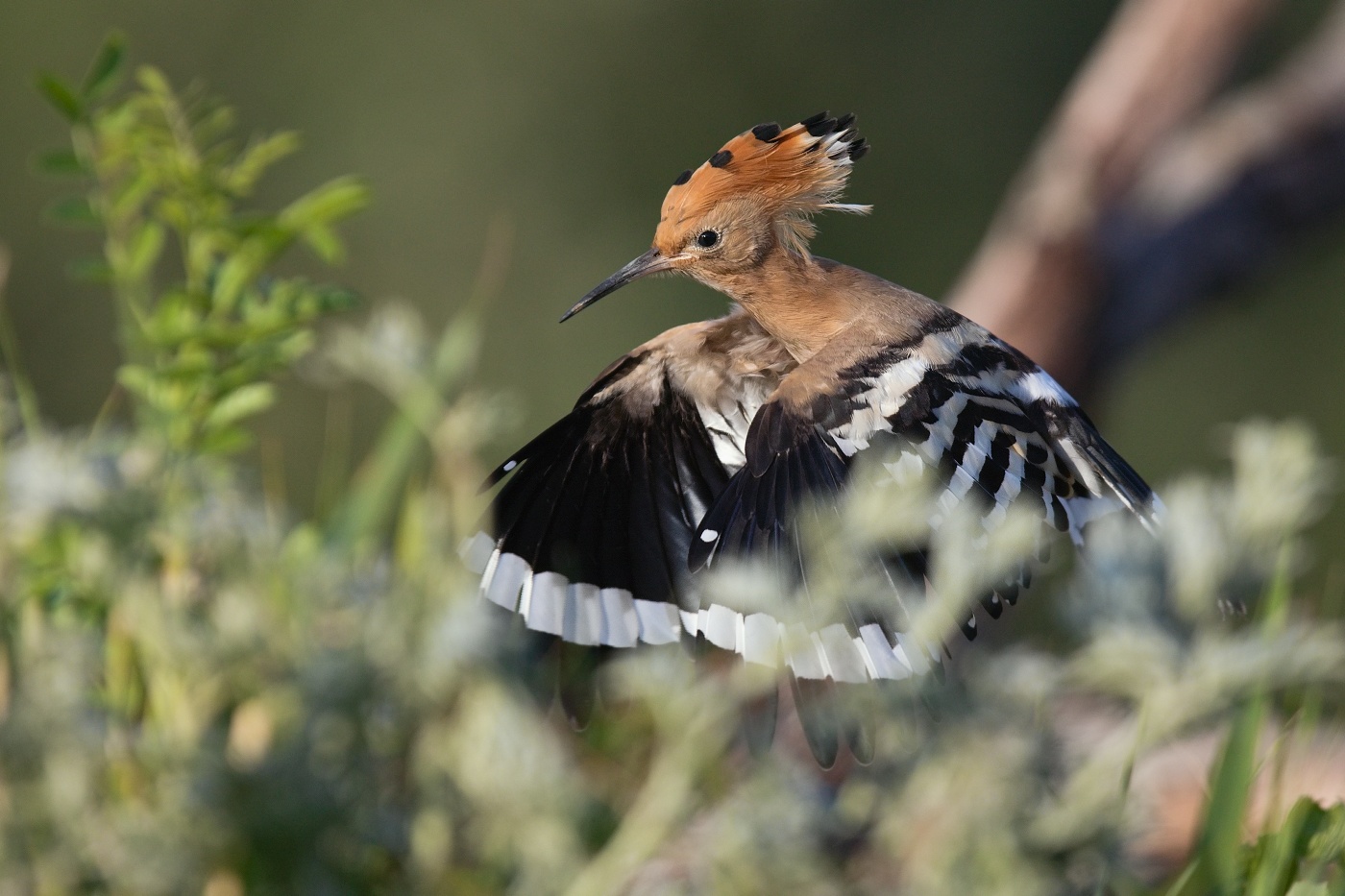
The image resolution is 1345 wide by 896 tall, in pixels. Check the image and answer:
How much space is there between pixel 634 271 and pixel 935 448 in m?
0.34

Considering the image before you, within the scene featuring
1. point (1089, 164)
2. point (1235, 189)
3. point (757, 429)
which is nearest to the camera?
point (757, 429)

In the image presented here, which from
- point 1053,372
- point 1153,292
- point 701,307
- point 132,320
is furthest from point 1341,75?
point 701,307

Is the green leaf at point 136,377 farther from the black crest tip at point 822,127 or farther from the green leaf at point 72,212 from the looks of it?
the black crest tip at point 822,127

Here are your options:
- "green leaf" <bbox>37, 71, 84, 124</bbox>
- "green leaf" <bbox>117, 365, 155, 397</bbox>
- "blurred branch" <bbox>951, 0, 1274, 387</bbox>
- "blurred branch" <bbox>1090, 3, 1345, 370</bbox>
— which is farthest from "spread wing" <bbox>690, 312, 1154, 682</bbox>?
"blurred branch" <bbox>1090, 3, 1345, 370</bbox>

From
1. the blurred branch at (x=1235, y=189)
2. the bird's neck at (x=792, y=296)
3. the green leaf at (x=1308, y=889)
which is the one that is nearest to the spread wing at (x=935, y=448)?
the bird's neck at (x=792, y=296)

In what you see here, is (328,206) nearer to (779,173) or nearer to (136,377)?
(136,377)

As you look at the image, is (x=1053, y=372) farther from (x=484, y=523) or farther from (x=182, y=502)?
(x=182, y=502)

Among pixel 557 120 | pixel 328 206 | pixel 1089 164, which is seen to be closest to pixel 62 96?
pixel 328 206

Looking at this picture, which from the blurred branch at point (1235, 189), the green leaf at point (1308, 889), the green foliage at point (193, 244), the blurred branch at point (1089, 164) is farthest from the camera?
the blurred branch at point (1235, 189)

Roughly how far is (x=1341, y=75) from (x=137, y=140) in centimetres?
203

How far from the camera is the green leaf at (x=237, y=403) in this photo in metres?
0.92

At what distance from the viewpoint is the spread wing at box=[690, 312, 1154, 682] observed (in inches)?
37.3

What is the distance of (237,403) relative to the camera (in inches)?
36.3

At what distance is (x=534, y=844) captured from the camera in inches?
21.2
